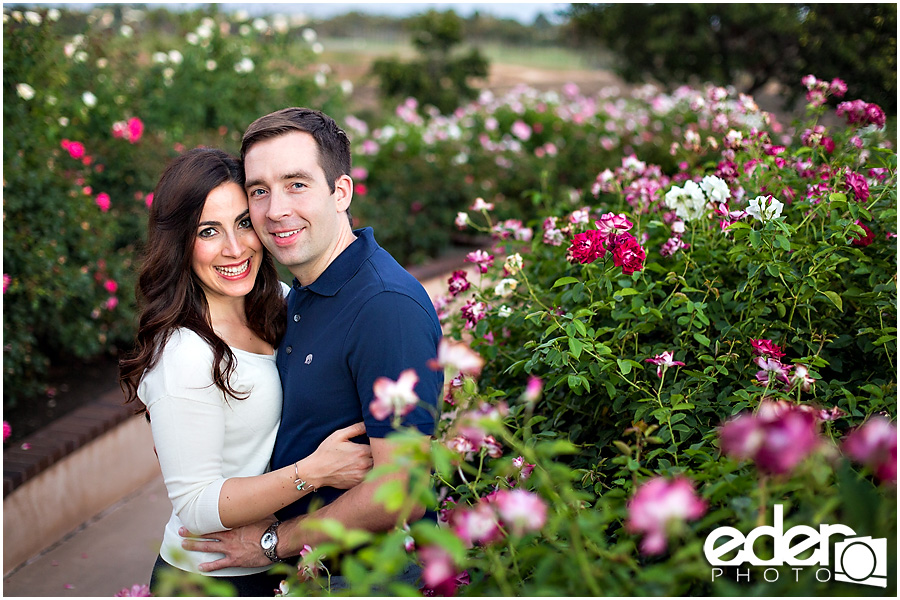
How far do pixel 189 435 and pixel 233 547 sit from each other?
0.29 meters

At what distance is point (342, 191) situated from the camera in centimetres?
189

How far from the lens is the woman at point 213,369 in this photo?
1613mm

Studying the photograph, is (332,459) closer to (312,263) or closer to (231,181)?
(312,263)

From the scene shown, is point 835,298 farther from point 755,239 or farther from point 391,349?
point 391,349

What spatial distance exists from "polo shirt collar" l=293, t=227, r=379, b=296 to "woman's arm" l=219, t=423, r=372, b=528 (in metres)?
0.35

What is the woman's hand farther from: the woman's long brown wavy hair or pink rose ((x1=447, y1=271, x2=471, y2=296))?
pink rose ((x1=447, y1=271, x2=471, y2=296))

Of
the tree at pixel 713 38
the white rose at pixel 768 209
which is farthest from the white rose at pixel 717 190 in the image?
the tree at pixel 713 38

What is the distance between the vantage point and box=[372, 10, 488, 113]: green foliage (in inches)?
515

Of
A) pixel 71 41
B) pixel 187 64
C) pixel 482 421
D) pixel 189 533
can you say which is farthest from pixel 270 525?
pixel 187 64

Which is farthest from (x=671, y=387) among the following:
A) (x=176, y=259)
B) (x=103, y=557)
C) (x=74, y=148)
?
(x=74, y=148)

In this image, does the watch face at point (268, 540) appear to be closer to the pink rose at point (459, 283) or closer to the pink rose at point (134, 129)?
the pink rose at point (459, 283)

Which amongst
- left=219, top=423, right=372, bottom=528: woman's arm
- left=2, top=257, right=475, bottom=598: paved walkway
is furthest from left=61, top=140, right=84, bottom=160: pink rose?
left=219, top=423, right=372, bottom=528: woman's arm

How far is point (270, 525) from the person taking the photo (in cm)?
172

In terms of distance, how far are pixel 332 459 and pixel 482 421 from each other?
870 millimetres
